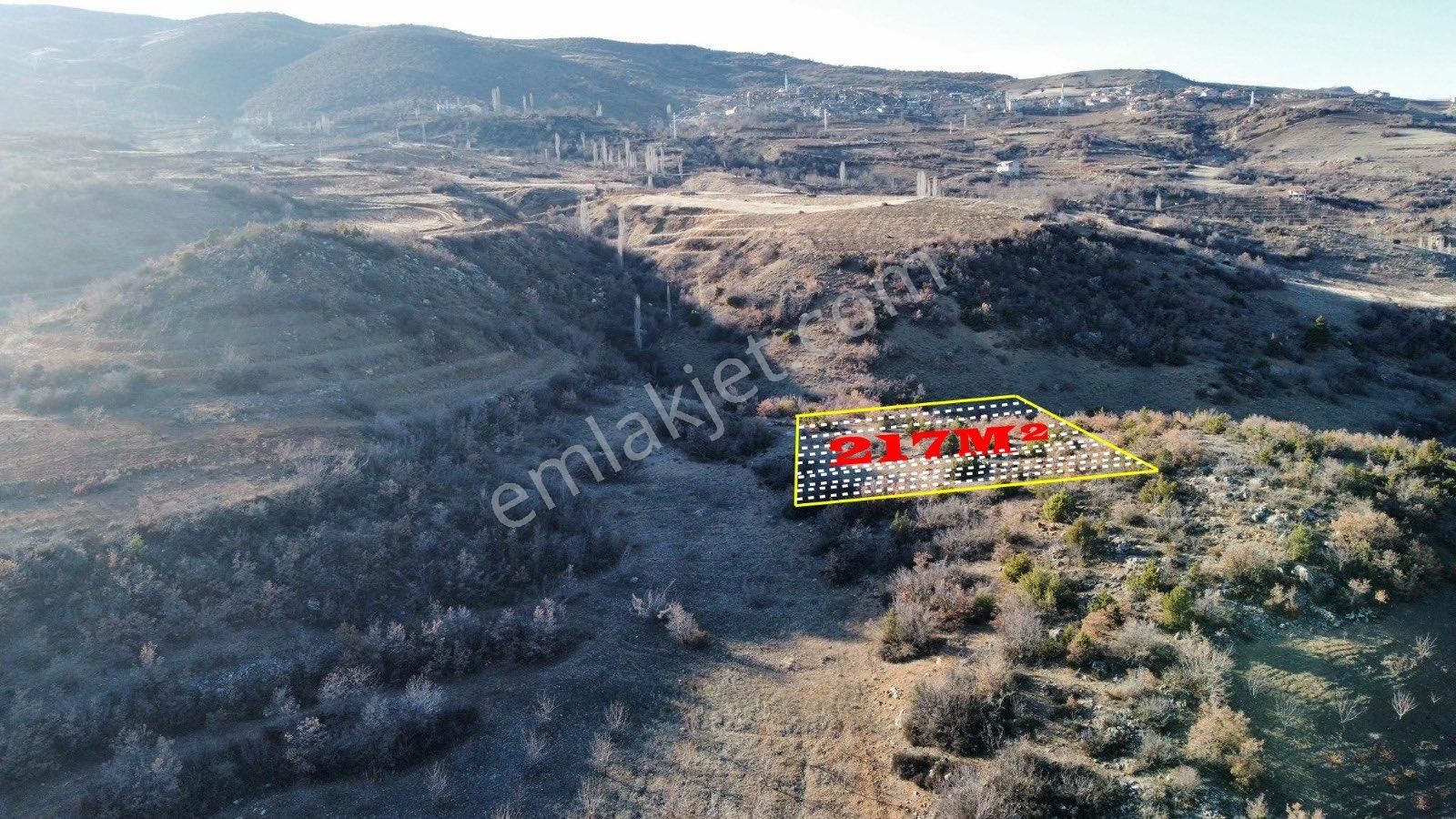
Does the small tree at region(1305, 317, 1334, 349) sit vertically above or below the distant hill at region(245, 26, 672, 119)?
below

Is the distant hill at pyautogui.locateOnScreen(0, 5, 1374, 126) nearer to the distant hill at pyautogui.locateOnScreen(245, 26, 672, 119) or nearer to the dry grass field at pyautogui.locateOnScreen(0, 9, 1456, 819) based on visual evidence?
the distant hill at pyautogui.locateOnScreen(245, 26, 672, 119)

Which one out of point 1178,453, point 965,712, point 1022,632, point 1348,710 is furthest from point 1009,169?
point 965,712

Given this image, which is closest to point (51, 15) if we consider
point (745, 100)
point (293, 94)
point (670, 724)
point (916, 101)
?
point (293, 94)

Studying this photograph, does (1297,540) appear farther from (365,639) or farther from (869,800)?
(365,639)

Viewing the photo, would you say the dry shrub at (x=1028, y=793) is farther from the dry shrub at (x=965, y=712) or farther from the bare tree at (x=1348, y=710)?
the bare tree at (x=1348, y=710)

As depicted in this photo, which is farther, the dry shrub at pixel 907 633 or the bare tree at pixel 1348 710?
the dry shrub at pixel 907 633

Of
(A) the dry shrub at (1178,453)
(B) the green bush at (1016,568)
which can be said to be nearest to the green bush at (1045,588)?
(B) the green bush at (1016,568)

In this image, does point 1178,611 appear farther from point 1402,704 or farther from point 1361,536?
point 1361,536

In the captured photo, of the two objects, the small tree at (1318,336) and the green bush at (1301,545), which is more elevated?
the small tree at (1318,336)
